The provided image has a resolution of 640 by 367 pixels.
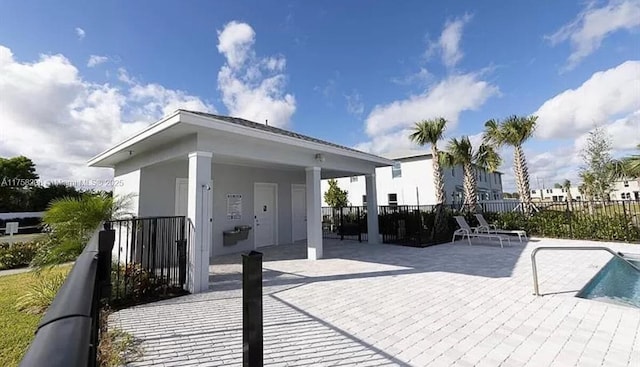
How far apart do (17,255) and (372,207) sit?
509 inches

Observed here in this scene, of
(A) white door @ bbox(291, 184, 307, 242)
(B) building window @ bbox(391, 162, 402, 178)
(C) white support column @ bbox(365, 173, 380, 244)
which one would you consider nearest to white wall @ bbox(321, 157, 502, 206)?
(B) building window @ bbox(391, 162, 402, 178)

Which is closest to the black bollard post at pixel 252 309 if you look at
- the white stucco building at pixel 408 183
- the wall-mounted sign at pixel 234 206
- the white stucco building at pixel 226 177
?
the white stucco building at pixel 226 177

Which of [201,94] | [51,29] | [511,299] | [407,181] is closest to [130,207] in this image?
[51,29]

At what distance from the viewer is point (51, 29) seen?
7.33 meters

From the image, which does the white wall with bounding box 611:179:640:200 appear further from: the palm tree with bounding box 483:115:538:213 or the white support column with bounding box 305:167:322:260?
the white support column with bounding box 305:167:322:260

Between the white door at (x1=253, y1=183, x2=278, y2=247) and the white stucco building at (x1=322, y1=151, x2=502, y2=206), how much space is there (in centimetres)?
1300

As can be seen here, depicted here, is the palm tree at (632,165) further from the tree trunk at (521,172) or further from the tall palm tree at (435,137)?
the tall palm tree at (435,137)

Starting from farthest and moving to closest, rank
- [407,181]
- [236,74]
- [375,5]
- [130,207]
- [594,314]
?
[407,181]
[236,74]
[375,5]
[130,207]
[594,314]

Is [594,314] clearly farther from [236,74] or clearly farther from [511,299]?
[236,74]

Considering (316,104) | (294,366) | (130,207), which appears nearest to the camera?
(294,366)

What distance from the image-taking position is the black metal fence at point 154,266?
18.0 feet

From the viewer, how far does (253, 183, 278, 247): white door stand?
11258 millimetres

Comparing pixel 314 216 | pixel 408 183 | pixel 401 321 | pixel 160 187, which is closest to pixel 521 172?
pixel 408 183

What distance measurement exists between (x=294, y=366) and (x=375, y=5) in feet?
36.9
